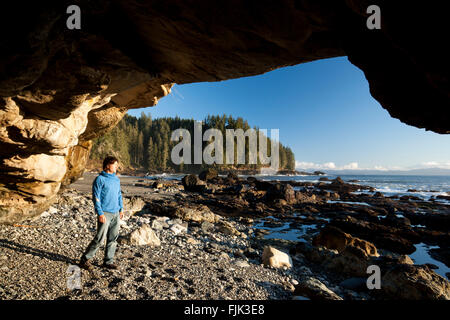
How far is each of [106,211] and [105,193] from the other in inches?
16.3

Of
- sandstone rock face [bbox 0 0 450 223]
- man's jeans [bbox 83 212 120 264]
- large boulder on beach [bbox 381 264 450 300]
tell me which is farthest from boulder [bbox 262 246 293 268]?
sandstone rock face [bbox 0 0 450 223]

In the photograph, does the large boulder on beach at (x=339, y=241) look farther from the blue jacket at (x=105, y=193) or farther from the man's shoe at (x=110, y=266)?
the blue jacket at (x=105, y=193)

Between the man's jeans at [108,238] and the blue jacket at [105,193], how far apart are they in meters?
0.18

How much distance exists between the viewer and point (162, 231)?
785 centimetres

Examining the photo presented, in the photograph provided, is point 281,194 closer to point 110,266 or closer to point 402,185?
point 110,266

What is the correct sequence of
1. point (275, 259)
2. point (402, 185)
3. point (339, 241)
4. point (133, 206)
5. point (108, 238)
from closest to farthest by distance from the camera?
point (108, 238)
point (275, 259)
point (339, 241)
point (133, 206)
point (402, 185)

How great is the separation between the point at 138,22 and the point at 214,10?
1.52 meters

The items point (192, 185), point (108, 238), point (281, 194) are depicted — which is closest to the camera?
point (108, 238)

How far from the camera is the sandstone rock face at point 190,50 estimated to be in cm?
246

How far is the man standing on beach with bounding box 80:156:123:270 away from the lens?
13.6 ft

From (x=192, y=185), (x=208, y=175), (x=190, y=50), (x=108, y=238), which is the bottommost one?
(x=192, y=185)

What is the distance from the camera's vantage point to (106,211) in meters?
4.38

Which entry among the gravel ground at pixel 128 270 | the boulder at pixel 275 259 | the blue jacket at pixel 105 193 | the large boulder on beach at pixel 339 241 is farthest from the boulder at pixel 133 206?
the large boulder on beach at pixel 339 241

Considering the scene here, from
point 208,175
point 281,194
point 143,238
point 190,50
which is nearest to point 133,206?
point 143,238
